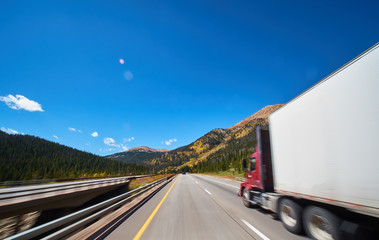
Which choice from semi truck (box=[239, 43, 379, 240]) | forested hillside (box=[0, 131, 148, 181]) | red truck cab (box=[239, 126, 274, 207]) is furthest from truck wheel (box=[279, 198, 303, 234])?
forested hillside (box=[0, 131, 148, 181])

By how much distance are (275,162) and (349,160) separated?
2.84m

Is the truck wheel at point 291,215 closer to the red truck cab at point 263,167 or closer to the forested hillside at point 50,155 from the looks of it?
the red truck cab at point 263,167

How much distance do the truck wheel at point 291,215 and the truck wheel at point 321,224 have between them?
21cm

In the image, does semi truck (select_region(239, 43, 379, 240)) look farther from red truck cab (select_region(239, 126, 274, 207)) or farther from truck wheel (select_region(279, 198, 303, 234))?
→ red truck cab (select_region(239, 126, 274, 207))

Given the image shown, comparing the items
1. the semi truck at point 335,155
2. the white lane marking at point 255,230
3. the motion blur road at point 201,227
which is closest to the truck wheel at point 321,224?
the semi truck at point 335,155

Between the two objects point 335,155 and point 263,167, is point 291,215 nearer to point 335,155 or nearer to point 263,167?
point 263,167

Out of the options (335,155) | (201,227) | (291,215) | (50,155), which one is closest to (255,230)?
(291,215)

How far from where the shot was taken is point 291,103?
5.28 metres

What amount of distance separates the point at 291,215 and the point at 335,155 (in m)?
2.50

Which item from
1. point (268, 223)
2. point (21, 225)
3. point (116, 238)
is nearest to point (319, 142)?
point (268, 223)

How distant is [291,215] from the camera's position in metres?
4.95

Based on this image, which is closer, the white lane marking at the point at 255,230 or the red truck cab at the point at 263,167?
the white lane marking at the point at 255,230

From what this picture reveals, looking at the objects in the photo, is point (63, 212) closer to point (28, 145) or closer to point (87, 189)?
point (87, 189)

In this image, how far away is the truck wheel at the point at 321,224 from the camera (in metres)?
3.60
